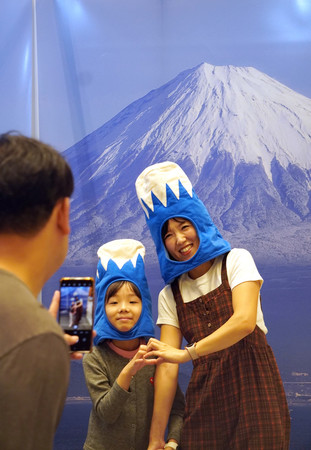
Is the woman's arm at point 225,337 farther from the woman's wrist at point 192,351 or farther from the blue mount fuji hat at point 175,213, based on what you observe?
the blue mount fuji hat at point 175,213

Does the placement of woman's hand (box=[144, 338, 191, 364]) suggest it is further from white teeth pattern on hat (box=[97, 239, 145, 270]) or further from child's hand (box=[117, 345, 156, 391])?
white teeth pattern on hat (box=[97, 239, 145, 270])

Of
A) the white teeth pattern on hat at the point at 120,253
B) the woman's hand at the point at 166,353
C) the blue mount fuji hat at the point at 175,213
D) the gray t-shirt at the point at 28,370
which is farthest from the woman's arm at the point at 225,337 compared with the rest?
the gray t-shirt at the point at 28,370

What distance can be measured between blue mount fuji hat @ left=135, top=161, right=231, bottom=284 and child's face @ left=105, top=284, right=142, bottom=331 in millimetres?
161

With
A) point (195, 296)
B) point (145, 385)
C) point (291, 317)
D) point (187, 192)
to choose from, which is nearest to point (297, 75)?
point (291, 317)

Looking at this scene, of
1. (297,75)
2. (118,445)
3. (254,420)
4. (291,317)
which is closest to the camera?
(254,420)

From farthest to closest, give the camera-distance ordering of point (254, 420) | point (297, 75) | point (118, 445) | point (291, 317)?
point (297, 75) < point (291, 317) < point (118, 445) < point (254, 420)

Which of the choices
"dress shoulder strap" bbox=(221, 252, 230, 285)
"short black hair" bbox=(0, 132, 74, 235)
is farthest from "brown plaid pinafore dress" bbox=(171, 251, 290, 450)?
"short black hair" bbox=(0, 132, 74, 235)

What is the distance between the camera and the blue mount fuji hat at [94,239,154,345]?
2.04m

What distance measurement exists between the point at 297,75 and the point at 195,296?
5.91 ft

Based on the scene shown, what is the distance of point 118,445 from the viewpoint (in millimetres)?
1938

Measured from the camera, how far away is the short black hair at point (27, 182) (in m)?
0.97

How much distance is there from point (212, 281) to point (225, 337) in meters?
0.24

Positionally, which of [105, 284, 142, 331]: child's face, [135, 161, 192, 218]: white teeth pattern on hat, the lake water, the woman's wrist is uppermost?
[135, 161, 192, 218]: white teeth pattern on hat

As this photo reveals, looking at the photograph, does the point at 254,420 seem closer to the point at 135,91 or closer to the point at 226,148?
the point at 226,148
